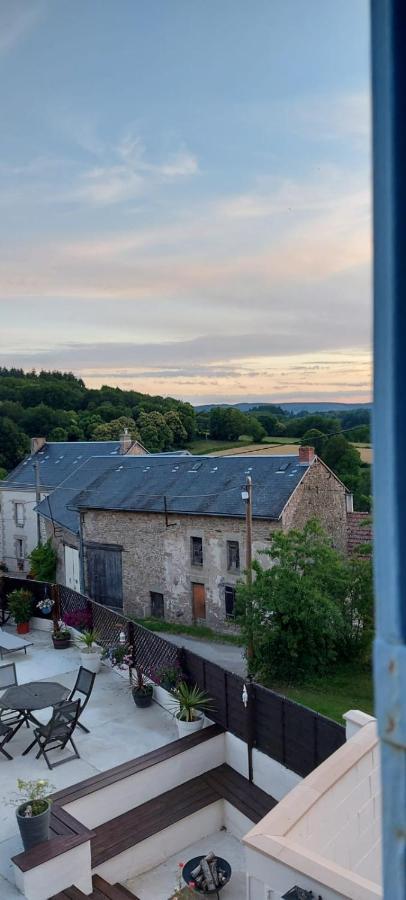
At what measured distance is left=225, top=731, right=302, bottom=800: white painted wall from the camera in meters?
7.38

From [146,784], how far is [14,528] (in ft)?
94.3

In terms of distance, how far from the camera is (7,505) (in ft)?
113

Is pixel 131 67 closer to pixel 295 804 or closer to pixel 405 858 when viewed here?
pixel 405 858

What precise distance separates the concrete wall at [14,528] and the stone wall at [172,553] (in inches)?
364

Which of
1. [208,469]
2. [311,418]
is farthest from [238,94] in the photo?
[311,418]

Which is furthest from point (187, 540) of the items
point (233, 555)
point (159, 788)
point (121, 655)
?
point (159, 788)

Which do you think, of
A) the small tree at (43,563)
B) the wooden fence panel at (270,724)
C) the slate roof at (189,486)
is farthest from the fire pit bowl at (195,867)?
the small tree at (43,563)

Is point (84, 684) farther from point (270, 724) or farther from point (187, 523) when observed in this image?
point (187, 523)

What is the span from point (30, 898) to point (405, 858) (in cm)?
657

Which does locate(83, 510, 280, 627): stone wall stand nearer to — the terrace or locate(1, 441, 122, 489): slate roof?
locate(1, 441, 122, 489): slate roof

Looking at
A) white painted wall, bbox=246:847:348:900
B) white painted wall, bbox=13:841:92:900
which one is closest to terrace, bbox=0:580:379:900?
white painted wall, bbox=13:841:92:900

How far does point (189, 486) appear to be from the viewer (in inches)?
932

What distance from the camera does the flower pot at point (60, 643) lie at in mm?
11578

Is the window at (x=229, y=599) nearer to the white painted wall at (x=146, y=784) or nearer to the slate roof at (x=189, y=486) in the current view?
the slate roof at (x=189, y=486)
